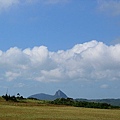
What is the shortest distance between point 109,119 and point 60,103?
59.7 m

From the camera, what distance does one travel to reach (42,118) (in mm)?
46156

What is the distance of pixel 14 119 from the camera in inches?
1709

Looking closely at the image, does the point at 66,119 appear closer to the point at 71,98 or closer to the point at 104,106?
the point at 104,106

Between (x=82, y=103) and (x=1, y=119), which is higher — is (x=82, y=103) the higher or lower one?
the higher one

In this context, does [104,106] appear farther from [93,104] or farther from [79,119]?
[79,119]

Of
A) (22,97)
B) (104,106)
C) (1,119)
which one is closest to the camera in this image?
(1,119)

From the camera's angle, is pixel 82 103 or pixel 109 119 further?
pixel 82 103

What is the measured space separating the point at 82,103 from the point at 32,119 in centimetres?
6050

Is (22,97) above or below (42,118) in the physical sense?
above

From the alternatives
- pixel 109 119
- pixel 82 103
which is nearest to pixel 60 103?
pixel 82 103

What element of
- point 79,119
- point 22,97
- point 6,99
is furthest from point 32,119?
point 22,97

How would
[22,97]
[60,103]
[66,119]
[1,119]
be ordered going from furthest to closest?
[22,97] < [60,103] < [66,119] < [1,119]

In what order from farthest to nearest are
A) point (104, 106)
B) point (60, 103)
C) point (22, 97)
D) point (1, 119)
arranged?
1. point (22, 97)
2. point (60, 103)
3. point (104, 106)
4. point (1, 119)

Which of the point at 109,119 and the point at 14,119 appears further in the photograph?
the point at 109,119
